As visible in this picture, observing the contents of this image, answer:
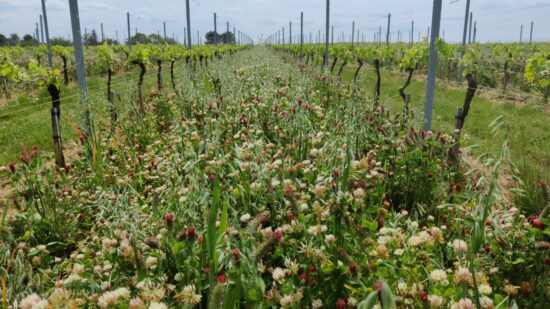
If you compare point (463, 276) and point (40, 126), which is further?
point (40, 126)

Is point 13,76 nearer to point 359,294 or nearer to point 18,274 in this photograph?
point 18,274

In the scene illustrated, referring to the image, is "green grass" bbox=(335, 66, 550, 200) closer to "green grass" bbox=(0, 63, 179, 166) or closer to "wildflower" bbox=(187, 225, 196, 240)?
"wildflower" bbox=(187, 225, 196, 240)

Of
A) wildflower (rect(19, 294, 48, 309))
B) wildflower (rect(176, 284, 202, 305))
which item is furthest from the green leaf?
wildflower (rect(19, 294, 48, 309))

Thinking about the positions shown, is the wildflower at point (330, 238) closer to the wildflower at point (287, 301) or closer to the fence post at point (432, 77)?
the wildflower at point (287, 301)

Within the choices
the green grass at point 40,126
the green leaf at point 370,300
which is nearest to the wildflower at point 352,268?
the green leaf at point 370,300

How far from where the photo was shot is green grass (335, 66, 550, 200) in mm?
4223

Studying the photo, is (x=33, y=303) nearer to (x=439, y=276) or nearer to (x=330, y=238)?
(x=330, y=238)

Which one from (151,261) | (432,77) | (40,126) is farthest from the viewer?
(40,126)

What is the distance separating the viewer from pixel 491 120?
7.42 meters

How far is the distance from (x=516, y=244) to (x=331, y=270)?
1.00 m

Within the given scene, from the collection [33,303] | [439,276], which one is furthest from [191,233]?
[439,276]

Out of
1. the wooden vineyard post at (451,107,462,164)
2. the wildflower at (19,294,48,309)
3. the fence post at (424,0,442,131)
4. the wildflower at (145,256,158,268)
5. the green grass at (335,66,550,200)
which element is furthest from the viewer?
the fence post at (424,0,442,131)

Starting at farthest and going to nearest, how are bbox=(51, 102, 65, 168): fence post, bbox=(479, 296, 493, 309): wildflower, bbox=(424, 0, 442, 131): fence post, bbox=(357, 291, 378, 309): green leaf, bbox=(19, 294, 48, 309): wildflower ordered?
bbox=(424, 0, 442, 131): fence post → bbox=(51, 102, 65, 168): fence post → bbox=(19, 294, 48, 309): wildflower → bbox=(479, 296, 493, 309): wildflower → bbox=(357, 291, 378, 309): green leaf

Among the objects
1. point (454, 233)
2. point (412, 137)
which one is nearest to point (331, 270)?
point (454, 233)
